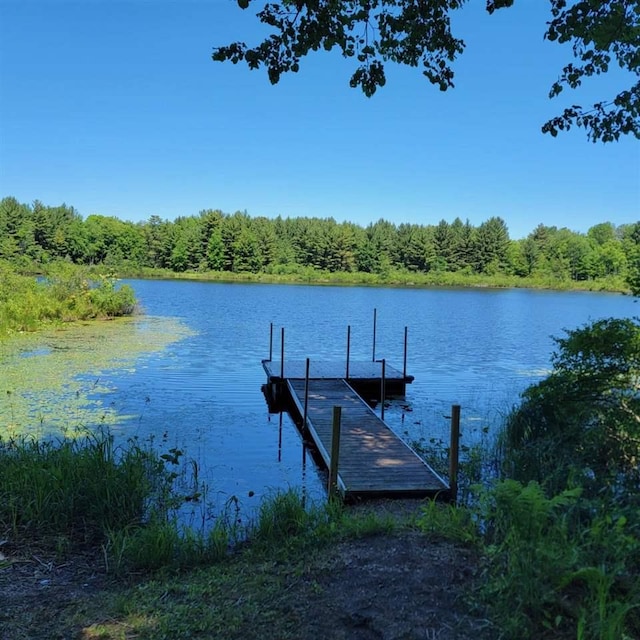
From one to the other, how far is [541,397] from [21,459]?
593cm

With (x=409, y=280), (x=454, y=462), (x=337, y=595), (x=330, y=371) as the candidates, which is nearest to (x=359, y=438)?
(x=454, y=462)

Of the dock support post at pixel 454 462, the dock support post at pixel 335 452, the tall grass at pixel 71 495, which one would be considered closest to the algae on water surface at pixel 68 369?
the tall grass at pixel 71 495

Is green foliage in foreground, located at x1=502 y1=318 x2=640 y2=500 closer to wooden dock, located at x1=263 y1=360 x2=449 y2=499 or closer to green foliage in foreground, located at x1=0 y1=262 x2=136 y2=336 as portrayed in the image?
wooden dock, located at x1=263 y1=360 x2=449 y2=499

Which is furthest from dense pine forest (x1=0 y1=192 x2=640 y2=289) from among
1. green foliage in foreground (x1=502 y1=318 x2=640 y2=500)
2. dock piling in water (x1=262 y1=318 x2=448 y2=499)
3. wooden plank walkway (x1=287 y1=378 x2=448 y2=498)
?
green foliage in foreground (x1=502 y1=318 x2=640 y2=500)

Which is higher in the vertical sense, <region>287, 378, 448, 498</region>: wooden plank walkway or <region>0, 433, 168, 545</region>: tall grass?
<region>0, 433, 168, 545</region>: tall grass

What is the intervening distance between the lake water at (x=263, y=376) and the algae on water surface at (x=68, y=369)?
→ 1.08ft

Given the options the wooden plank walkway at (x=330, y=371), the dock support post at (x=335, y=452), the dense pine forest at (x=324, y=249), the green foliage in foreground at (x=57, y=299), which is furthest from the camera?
the dense pine forest at (x=324, y=249)

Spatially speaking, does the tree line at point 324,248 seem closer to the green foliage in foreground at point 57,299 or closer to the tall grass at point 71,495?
the green foliage in foreground at point 57,299

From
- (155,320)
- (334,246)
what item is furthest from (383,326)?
(334,246)

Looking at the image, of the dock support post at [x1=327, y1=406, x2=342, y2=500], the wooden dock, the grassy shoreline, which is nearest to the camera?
the dock support post at [x1=327, y1=406, x2=342, y2=500]

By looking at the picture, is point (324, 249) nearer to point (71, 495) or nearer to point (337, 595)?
point (71, 495)

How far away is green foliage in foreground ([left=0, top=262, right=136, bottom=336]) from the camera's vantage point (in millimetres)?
20312

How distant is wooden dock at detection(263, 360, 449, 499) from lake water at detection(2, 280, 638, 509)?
0.50 m

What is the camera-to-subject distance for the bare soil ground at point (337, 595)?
3.10m
